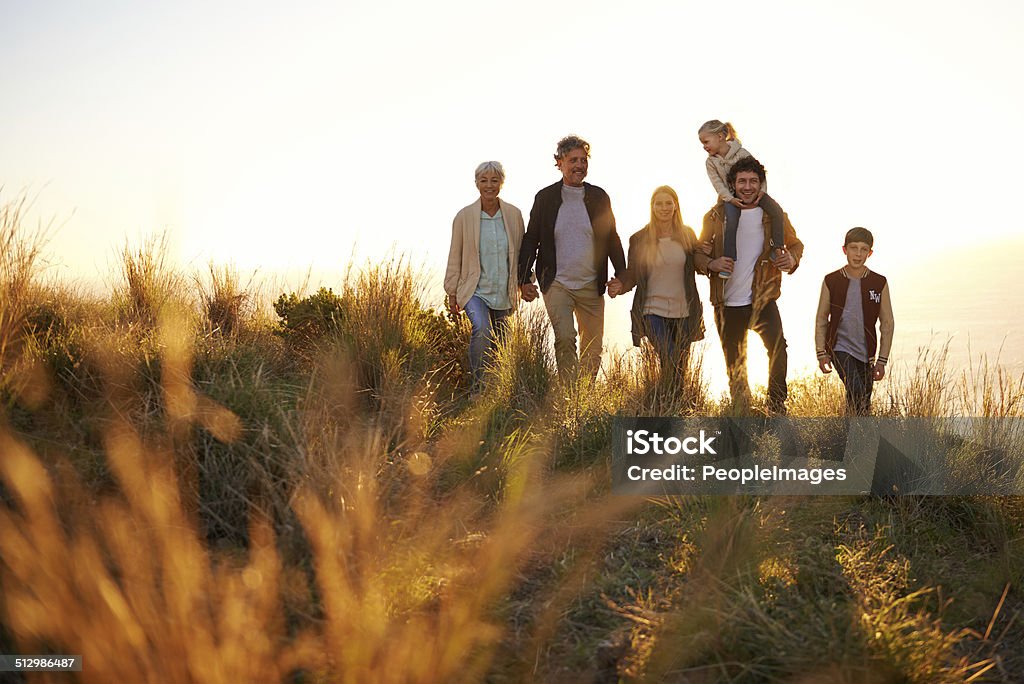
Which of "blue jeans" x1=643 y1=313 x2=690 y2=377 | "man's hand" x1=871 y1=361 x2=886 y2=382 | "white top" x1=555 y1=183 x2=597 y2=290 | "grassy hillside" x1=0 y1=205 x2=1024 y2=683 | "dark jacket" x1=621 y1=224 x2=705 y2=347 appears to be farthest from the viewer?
"white top" x1=555 y1=183 x2=597 y2=290

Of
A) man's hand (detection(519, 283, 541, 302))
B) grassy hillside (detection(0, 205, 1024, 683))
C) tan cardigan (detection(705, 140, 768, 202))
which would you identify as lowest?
grassy hillside (detection(0, 205, 1024, 683))

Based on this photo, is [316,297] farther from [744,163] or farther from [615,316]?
[744,163]

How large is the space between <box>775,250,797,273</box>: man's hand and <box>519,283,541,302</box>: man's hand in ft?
5.63

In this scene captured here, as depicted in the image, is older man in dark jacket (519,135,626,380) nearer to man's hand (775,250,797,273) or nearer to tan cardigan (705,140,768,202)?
tan cardigan (705,140,768,202)

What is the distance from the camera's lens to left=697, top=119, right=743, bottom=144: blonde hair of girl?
18.1 ft

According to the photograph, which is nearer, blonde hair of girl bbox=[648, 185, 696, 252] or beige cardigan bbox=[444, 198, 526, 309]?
blonde hair of girl bbox=[648, 185, 696, 252]

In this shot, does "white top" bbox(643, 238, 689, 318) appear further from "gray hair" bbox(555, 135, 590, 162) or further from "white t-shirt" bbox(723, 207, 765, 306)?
"gray hair" bbox(555, 135, 590, 162)

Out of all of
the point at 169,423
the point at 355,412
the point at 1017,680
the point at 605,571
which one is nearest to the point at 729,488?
the point at 605,571

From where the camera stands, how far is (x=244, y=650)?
264cm

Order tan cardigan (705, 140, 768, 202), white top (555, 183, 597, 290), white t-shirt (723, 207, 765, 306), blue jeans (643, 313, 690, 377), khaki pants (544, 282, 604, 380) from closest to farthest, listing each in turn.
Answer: blue jeans (643, 313, 690, 377) → white t-shirt (723, 207, 765, 306) → tan cardigan (705, 140, 768, 202) → khaki pants (544, 282, 604, 380) → white top (555, 183, 597, 290)

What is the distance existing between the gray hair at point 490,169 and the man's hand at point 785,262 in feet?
6.72

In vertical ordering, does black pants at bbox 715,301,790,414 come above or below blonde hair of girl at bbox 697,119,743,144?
below

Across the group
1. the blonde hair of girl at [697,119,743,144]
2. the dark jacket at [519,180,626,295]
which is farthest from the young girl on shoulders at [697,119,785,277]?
the dark jacket at [519,180,626,295]

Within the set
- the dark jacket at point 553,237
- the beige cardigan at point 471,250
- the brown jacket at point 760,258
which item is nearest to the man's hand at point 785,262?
the brown jacket at point 760,258
